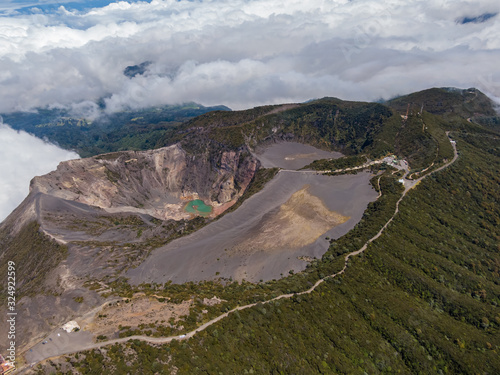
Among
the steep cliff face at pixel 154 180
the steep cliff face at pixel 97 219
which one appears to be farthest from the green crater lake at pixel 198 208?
the steep cliff face at pixel 154 180

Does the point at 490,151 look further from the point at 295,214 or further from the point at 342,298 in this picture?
the point at 342,298

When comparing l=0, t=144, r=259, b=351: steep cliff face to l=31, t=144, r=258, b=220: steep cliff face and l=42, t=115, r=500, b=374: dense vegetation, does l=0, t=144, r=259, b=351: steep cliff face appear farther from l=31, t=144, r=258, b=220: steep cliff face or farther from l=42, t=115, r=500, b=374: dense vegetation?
l=42, t=115, r=500, b=374: dense vegetation

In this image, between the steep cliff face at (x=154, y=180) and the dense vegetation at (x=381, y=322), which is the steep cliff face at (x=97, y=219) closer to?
the steep cliff face at (x=154, y=180)

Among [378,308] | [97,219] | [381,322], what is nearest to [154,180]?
[97,219]

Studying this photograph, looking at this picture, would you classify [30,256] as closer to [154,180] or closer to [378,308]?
[378,308]

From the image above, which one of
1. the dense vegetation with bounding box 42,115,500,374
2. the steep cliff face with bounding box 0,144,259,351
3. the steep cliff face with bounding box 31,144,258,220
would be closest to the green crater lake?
the steep cliff face with bounding box 0,144,259,351

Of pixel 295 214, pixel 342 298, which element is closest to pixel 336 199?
pixel 295 214
